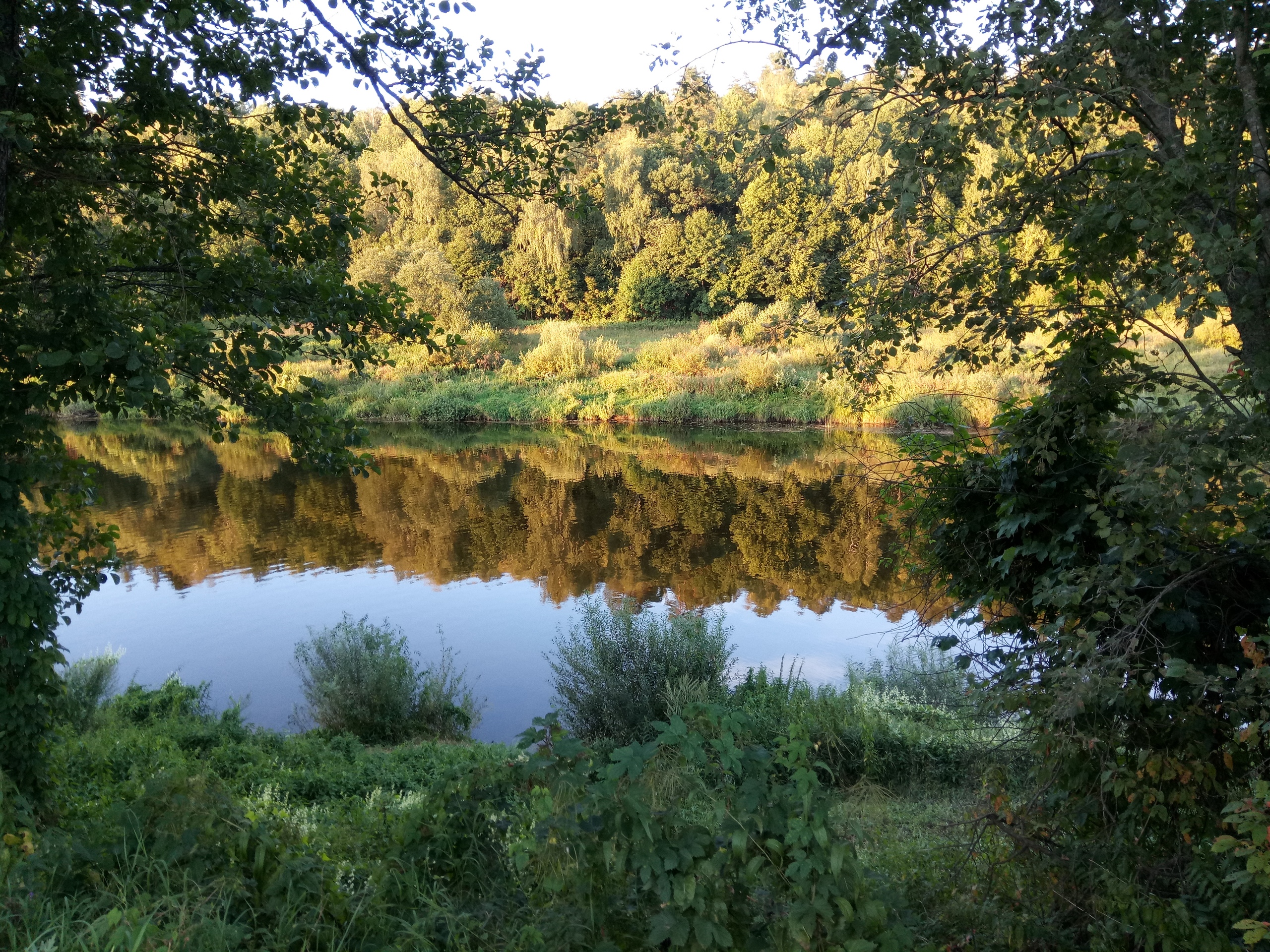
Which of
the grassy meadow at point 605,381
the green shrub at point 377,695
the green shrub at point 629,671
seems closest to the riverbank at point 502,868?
the green shrub at point 629,671

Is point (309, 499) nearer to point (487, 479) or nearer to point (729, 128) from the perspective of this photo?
point (487, 479)

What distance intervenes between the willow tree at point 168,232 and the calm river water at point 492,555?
3317 mm

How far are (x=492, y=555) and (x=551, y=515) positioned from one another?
8.35 feet

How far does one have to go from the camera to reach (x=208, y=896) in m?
2.70

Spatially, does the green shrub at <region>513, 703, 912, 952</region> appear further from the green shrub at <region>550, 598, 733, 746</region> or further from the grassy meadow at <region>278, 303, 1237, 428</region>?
the grassy meadow at <region>278, 303, 1237, 428</region>

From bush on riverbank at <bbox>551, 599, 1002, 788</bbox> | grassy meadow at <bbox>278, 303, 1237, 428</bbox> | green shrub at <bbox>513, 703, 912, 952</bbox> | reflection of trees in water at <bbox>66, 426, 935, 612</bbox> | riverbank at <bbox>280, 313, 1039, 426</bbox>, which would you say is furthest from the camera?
riverbank at <bbox>280, 313, 1039, 426</bbox>

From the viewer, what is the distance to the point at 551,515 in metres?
17.8

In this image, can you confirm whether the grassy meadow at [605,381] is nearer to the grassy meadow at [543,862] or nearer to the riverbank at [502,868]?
the grassy meadow at [543,862]

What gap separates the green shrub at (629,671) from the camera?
26.8ft

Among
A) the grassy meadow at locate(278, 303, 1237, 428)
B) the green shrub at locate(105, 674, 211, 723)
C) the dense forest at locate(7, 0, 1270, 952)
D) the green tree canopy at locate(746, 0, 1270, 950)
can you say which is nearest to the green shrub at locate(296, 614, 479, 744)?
the dense forest at locate(7, 0, 1270, 952)

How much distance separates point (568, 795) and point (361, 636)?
6911mm

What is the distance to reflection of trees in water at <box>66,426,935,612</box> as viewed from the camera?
46.2ft

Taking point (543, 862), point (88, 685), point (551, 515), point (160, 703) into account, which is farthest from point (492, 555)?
point (543, 862)

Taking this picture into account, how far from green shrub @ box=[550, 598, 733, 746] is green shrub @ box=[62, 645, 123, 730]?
13.7 ft
